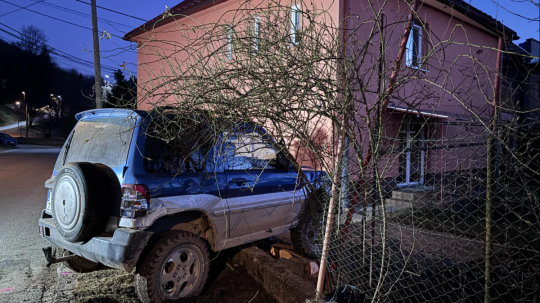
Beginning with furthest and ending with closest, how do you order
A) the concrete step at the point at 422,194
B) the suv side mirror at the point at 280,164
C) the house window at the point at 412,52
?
the suv side mirror at the point at 280,164 → the concrete step at the point at 422,194 → the house window at the point at 412,52

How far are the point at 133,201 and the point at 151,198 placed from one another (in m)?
0.16

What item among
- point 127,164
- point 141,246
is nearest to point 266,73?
point 127,164

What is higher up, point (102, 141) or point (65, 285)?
point (102, 141)

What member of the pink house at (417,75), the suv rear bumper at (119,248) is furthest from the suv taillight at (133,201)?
the pink house at (417,75)

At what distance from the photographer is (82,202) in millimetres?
3291

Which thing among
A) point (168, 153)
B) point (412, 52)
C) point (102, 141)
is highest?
point (412, 52)

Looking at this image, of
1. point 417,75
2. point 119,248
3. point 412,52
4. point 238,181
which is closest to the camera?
point 417,75

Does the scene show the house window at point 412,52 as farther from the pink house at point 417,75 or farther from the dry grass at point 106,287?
the dry grass at point 106,287

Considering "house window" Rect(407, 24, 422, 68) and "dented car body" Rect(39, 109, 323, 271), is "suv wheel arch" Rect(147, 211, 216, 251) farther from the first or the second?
"house window" Rect(407, 24, 422, 68)

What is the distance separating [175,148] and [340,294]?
7.03ft

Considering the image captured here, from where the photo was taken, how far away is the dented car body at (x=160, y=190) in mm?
3287

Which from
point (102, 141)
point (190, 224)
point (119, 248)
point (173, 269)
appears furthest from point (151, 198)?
point (102, 141)

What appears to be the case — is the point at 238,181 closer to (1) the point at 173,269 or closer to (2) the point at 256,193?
(2) the point at 256,193

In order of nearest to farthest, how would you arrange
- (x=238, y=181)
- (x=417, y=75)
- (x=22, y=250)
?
1. (x=417, y=75)
2. (x=238, y=181)
3. (x=22, y=250)
